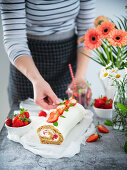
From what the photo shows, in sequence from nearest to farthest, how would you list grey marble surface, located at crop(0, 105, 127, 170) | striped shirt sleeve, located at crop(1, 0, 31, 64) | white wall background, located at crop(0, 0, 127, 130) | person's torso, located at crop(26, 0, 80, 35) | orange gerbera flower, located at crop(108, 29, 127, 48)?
grey marble surface, located at crop(0, 105, 127, 170) → orange gerbera flower, located at crop(108, 29, 127, 48) → striped shirt sleeve, located at crop(1, 0, 31, 64) → person's torso, located at crop(26, 0, 80, 35) → white wall background, located at crop(0, 0, 127, 130)

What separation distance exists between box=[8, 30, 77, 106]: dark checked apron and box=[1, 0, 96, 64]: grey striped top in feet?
0.29

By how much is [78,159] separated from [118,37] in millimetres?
587

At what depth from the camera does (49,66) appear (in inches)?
64.4

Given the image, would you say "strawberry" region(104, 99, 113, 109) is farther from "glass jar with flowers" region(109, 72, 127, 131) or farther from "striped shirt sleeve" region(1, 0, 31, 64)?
"striped shirt sleeve" region(1, 0, 31, 64)

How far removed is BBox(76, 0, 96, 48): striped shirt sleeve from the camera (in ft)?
5.17

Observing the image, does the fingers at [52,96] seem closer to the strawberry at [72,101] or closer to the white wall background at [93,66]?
the strawberry at [72,101]

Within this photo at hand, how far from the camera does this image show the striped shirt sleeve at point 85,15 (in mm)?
1575

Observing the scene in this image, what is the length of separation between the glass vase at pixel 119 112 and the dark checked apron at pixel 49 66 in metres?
0.60

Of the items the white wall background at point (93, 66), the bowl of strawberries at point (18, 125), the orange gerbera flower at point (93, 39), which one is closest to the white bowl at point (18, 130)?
the bowl of strawberries at point (18, 125)

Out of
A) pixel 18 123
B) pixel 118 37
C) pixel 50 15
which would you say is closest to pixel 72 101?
pixel 18 123

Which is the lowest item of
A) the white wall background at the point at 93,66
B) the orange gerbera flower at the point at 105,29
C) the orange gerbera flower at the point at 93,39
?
the white wall background at the point at 93,66

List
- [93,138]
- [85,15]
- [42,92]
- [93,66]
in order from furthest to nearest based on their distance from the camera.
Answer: [93,66]
[85,15]
[42,92]
[93,138]

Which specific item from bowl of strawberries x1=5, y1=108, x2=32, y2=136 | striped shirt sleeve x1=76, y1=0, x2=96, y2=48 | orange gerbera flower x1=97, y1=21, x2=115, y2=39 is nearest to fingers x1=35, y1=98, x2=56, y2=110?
bowl of strawberries x1=5, y1=108, x2=32, y2=136

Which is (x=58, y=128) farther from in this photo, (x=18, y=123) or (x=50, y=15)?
(x=50, y=15)
